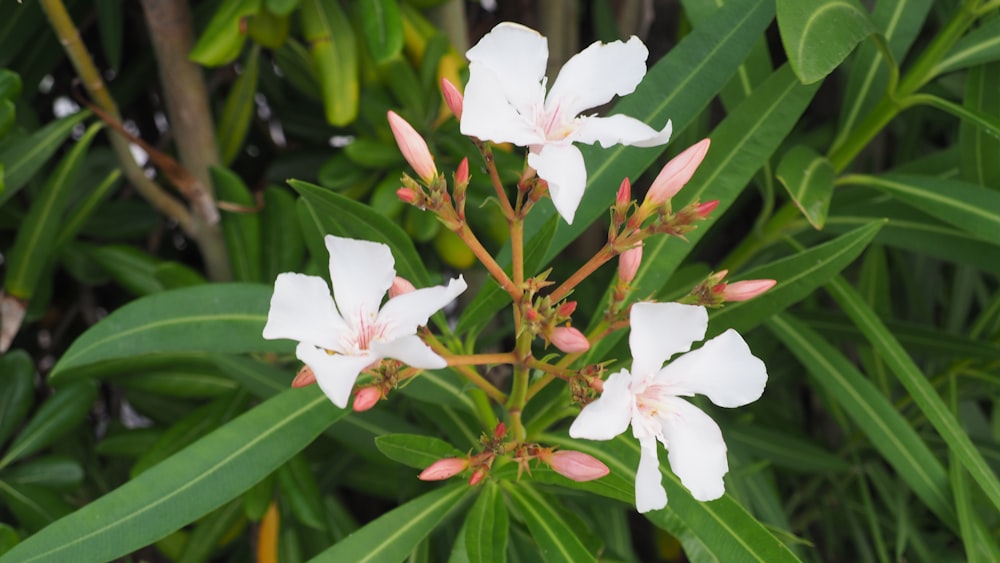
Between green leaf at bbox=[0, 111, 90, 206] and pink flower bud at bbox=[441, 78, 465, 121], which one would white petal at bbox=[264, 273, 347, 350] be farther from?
green leaf at bbox=[0, 111, 90, 206]

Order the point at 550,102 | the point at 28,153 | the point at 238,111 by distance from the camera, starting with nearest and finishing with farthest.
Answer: the point at 550,102 < the point at 28,153 < the point at 238,111

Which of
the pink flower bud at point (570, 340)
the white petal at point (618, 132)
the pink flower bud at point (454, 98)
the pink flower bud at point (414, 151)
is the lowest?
the pink flower bud at point (570, 340)

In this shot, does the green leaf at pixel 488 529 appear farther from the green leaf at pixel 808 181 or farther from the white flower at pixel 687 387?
the green leaf at pixel 808 181

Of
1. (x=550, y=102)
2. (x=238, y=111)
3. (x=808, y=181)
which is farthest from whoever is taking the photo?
(x=238, y=111)

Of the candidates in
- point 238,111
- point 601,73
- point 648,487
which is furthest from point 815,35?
point 238,111

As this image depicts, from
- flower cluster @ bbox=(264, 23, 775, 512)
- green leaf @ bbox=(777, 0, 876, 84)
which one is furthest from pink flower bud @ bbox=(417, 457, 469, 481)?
green leaf @ bbox=(777, 0, 876, 84)

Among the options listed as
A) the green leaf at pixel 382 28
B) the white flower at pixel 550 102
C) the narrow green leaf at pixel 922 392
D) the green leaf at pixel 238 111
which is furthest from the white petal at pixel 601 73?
the green leaf at pixel 238 111


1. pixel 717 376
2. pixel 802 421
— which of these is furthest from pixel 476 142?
pixel 802 421

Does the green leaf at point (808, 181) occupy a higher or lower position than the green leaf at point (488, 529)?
higher

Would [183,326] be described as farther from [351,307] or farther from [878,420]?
[878,420]
